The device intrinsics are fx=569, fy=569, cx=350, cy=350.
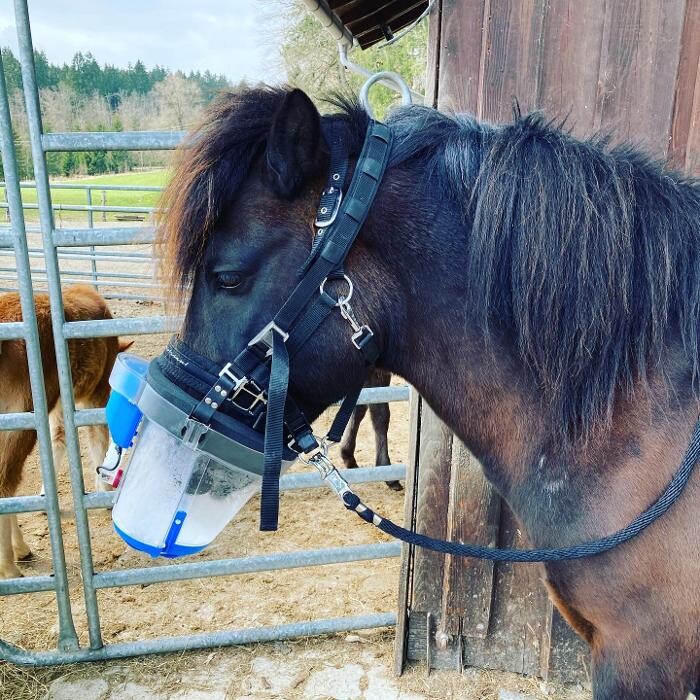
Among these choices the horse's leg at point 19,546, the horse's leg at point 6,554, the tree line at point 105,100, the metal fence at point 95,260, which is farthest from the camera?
the metal fence at point 95,260

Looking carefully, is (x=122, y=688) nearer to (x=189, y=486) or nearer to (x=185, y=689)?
(x=185, y=689)

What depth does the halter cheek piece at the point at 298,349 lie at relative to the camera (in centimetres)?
118

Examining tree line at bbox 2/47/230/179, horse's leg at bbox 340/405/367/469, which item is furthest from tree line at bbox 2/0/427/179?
horse's leg at bbox 340/405/367/469

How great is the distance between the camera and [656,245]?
122 cm

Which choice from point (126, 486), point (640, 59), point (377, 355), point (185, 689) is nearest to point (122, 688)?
point (185, 689)

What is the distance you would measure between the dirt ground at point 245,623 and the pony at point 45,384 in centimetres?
32

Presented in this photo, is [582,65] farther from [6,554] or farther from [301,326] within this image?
[6,554]

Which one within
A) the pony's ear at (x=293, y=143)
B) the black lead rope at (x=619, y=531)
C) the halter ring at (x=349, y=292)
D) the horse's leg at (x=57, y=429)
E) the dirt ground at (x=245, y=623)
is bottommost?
the dirt ground at (x=245, y=623)

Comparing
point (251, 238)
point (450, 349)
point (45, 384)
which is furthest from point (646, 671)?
point (45, 384)

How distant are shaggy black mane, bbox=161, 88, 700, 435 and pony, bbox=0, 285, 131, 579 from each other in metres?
2.01

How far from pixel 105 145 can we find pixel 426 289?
1412mm

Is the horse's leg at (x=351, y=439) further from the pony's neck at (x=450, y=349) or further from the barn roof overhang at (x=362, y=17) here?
the pony's neck at (x=450, y=349)

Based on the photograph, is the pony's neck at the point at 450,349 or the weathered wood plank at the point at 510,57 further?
the weathered wood plank at the point at 510,57

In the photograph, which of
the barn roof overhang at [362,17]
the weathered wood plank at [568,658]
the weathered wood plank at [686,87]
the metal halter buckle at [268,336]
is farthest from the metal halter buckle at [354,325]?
the barn roof overhang at [362,17]
